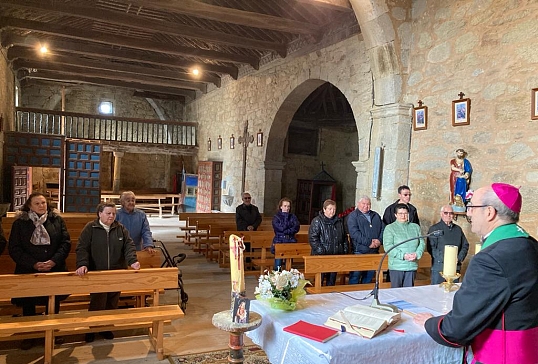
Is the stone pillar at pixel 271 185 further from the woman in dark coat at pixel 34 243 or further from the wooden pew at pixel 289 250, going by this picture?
the woman in dark coat at pixel 34 243

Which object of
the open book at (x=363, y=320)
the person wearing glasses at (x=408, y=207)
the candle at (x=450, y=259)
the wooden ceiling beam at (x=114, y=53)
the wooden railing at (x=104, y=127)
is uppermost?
the wooden ceiling beam at (x=114, y=53)

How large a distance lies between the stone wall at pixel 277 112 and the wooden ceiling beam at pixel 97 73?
0.90 metres

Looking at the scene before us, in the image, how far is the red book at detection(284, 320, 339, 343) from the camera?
2.04 meters

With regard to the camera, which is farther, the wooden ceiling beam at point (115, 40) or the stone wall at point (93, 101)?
the stone wall at point (93, 101)

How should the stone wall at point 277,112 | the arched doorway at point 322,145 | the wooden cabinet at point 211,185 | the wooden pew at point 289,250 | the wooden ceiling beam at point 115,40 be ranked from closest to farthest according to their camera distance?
the wooden pew at point 289,250
the stone wall at point 277,112
the wooden ceiling beam at point 115,40
the arched doorway at point 322,145
the wooden cabinet at point 211,185

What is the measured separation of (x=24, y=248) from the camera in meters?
3.85

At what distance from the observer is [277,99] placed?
33.2 ft

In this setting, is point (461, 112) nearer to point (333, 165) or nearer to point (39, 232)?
point (39, 232)

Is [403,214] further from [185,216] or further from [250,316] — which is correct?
[185,216]

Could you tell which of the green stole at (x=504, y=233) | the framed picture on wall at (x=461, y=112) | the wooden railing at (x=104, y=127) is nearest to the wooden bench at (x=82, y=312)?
the green stole at (x=504, y=233)

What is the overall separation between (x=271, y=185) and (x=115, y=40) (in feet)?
16.4

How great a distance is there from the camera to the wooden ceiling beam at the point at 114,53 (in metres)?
9.95

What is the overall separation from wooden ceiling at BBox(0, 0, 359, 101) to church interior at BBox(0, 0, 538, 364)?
39 millimetres

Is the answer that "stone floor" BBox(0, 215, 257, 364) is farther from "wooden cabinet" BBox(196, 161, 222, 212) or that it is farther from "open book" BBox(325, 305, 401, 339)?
"wooden cabinet" BBox(196, 161, 222, 212)
